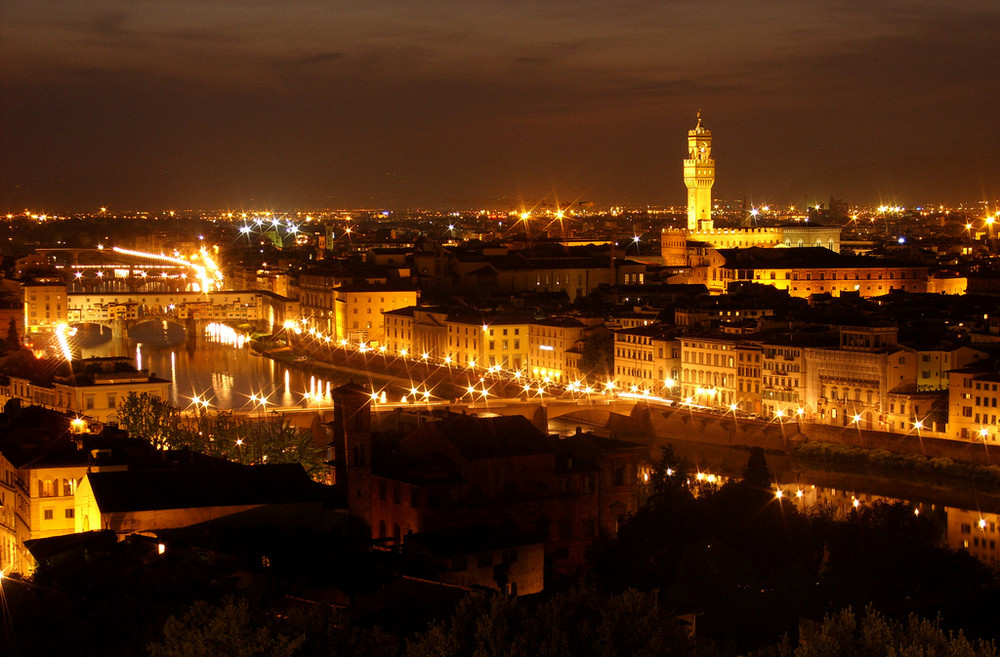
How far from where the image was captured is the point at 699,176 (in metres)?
28.2

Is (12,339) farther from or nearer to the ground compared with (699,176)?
nearer to the ground

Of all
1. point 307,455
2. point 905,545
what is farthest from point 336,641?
point 307,455

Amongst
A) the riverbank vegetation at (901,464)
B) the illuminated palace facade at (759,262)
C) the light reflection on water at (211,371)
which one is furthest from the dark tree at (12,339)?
the illuminated palace facade at (759,262)

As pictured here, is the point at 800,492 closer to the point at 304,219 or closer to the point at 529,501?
the point at 529,501

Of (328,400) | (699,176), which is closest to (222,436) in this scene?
(328,400)

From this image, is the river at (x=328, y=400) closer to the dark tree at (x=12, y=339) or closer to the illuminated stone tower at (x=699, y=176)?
the dark tree at (x=12, y=339)

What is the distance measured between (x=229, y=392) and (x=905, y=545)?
1031cm

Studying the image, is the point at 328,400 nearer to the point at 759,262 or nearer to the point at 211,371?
the point at 211,371

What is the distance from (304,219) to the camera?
8162cm

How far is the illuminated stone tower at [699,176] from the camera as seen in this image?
2784cm

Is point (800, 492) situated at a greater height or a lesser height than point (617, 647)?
lesser

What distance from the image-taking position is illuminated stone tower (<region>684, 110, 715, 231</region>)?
27.8 metres

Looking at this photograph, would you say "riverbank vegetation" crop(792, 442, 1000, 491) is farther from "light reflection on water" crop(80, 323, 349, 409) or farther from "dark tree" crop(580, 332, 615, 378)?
"light reflection on water" crop(80, 323, 349, 409)

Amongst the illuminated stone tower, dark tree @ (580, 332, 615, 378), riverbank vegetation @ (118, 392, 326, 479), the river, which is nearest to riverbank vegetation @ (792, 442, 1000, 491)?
the river
